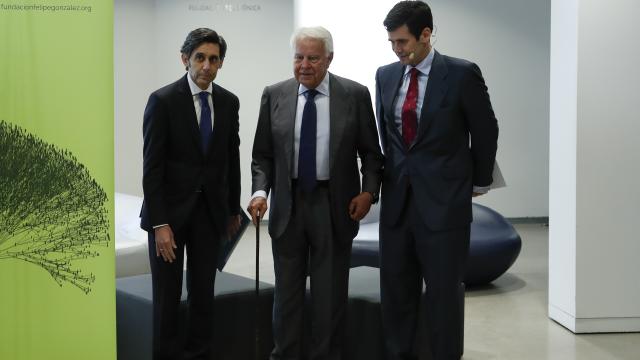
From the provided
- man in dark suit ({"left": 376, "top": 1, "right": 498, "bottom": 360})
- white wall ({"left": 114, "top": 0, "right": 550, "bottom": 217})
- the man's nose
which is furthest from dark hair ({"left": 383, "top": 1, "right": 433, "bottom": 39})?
white wall ({"left": 114, "top": 0, "right": 550, "bottom": 217})

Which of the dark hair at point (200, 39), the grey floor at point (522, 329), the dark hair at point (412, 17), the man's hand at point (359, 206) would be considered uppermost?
the dark hair at point (412, 17)

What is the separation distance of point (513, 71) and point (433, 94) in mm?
6563

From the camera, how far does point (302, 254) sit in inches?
145

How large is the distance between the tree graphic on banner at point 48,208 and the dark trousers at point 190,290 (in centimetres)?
41

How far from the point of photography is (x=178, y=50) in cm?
973

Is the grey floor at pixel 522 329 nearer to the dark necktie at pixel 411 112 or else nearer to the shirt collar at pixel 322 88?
the dark necktie at pixel 411 112

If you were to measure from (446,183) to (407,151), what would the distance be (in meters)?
0.21

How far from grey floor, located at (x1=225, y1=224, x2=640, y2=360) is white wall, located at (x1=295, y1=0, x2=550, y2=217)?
2.63 metres

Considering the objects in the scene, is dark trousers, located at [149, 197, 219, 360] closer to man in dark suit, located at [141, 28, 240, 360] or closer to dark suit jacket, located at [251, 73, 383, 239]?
man in dark suit, located at [141, 28, 240, 360]

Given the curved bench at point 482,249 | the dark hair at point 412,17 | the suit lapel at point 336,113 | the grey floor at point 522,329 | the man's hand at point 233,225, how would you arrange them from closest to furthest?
the dark hair at point 412,17 → the suit lapel at point 336,113 → the man's hand at point 233,225 → the grey floor at point 522,329 → the curved bench at point 482,249

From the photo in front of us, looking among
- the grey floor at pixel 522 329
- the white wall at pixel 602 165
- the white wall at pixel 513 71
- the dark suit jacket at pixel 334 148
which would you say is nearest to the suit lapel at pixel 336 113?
→ the dark suit jacket at pixel 334 148

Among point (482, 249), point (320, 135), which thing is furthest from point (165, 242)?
point (482, 249)

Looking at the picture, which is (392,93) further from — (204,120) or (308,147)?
(204,120)

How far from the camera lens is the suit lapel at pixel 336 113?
11.8ft
